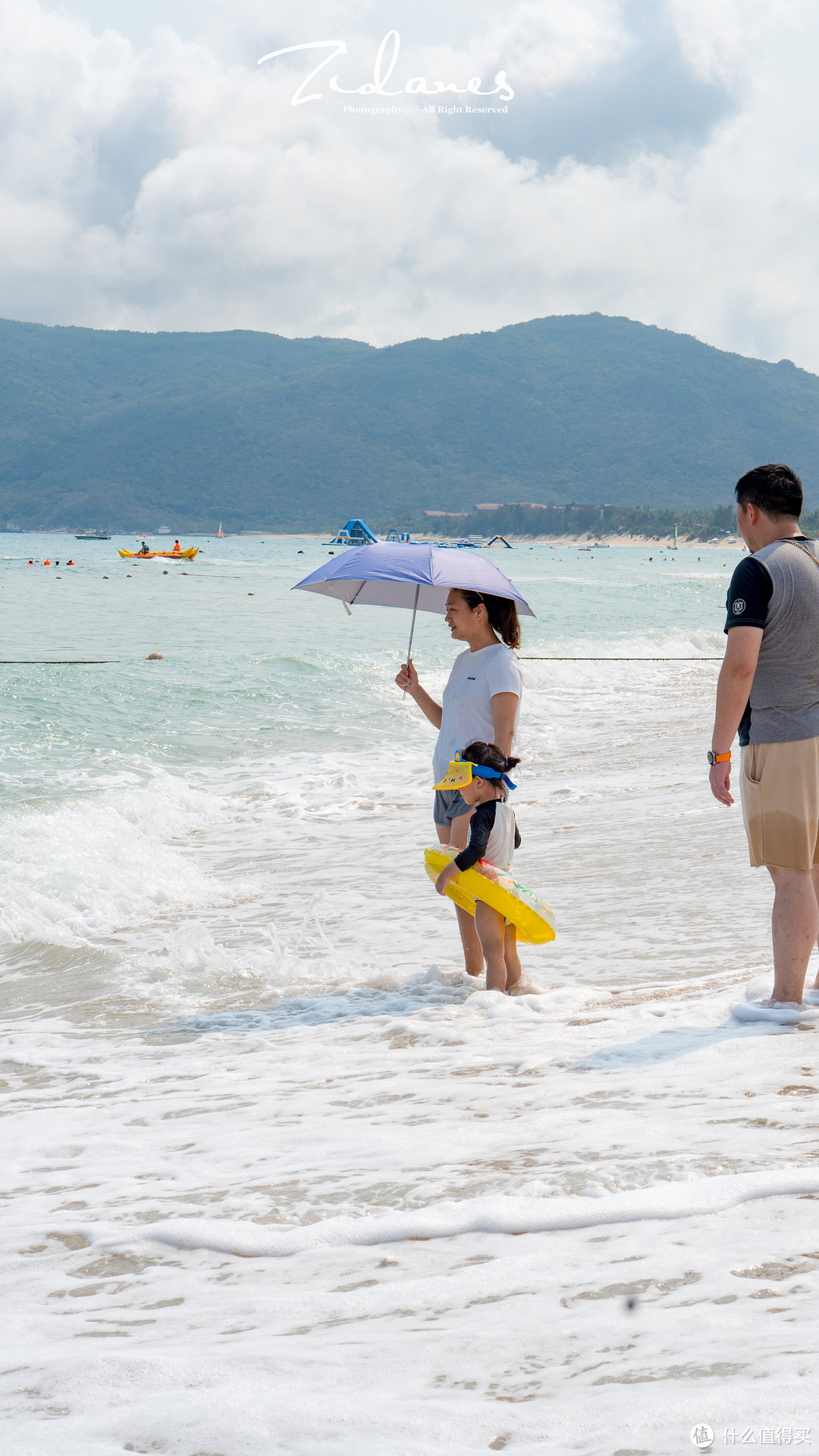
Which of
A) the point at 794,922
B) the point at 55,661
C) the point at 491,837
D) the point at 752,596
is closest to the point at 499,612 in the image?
the point at 491,837

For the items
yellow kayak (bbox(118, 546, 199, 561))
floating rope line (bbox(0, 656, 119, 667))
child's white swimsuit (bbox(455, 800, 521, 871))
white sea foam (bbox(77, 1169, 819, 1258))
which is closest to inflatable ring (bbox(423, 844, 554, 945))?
child's white swimsuit (bbox(455, 800, 521, 871))

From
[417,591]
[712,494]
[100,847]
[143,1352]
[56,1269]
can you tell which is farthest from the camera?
[712,494]

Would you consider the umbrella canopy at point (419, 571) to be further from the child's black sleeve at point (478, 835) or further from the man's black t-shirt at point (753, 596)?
the man's black t-shirt at point (753, 596)

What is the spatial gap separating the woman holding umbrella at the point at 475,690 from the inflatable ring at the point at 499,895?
0.46 ft

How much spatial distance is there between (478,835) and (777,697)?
4.89 feet

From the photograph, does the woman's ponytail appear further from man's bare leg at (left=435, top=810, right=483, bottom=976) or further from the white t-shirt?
man's bare leg at (left=435, top=810, right=483, bottom=976)

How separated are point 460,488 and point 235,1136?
202 metres

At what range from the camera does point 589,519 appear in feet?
550

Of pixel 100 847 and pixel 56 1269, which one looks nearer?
pixel 56 1269

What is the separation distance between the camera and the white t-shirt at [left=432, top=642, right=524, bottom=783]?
4.77 m

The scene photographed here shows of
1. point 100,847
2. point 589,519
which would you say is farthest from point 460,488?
point 100,847

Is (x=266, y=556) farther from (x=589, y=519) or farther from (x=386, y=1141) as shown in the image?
(x=386, y=1141)

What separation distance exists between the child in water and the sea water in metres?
0.17

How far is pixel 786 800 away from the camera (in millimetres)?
3836
